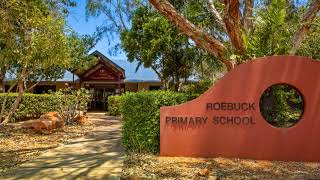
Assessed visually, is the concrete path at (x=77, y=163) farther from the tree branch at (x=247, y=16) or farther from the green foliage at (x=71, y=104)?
the green foliage at (x=71, y=104)

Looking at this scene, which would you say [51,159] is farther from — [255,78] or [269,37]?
[269,37]

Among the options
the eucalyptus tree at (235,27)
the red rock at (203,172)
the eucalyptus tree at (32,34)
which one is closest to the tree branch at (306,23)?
the eucalyptus tree at (235,27)

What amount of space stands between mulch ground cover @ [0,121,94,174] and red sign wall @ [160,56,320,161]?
142 inches

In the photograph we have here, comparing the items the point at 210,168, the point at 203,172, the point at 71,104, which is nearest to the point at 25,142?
the point at 210,168

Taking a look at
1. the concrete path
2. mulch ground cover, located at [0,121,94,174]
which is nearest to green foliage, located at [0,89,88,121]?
mulch ground cover, located at [0,121,94,174]

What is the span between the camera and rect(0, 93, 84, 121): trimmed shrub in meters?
22.0

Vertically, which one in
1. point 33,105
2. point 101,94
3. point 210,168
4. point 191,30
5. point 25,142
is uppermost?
point 191,30

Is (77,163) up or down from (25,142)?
down

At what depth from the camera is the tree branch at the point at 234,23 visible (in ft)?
41.0

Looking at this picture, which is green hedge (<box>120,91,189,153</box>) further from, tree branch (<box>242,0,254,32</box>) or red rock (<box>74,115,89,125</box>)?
red rock (<box>74,115,89,125</box>)

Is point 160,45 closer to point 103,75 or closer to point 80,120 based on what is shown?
point 80,120

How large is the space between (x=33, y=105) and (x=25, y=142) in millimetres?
9904

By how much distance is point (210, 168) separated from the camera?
30.4 feet

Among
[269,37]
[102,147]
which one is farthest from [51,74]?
[269,37]
